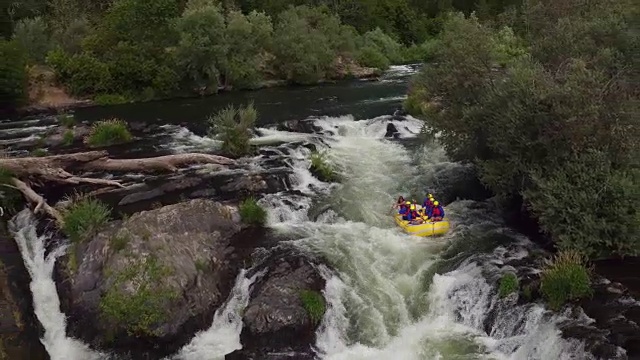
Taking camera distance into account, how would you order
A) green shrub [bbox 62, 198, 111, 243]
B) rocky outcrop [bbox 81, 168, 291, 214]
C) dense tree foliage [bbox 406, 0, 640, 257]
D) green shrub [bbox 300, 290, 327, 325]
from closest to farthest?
1. green shrub [bbox 300, 290, 327, 325]
2. dense tree foliage [bbox 406, 0, 640, 257]
3. green shrub [bbox 62, 198, 111, 243]
4. rocky outcrop [bbox 81, 168, 291, 214]

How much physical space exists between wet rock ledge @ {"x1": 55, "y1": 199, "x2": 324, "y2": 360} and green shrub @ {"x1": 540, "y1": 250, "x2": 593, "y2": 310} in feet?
19.8

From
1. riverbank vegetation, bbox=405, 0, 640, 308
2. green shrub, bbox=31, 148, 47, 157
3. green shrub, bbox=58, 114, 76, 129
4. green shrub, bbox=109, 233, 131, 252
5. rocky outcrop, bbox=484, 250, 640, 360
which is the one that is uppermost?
riverbank vegetation, bbox=405, 0, 640, 308

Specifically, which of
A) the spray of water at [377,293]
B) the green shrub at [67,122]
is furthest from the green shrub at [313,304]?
the green shrub at [67,122]

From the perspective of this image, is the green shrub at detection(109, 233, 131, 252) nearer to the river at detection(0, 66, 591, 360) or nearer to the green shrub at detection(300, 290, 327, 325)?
the river at detection(0, 66, 591, 360)

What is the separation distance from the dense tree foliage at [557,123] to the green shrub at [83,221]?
13.1m

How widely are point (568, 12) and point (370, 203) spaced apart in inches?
628

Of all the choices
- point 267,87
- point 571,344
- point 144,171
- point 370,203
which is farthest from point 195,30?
point 571,344

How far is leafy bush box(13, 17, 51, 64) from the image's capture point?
48.0 meters

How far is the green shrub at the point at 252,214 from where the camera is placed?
19406 millimetres

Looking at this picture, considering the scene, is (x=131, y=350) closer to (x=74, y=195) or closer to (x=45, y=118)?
(x=74, y=195)

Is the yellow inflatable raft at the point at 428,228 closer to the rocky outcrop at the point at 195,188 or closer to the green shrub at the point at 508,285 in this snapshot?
the green shrub at the point at 508,285

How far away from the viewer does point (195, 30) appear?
148 ft

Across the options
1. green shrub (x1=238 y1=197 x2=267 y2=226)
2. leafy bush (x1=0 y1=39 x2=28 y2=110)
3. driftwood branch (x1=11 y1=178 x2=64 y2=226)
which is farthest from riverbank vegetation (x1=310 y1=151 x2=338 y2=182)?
leafy bush (x1=0 y1=39 x2=28 y2=110)

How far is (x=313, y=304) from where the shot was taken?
14930mm
